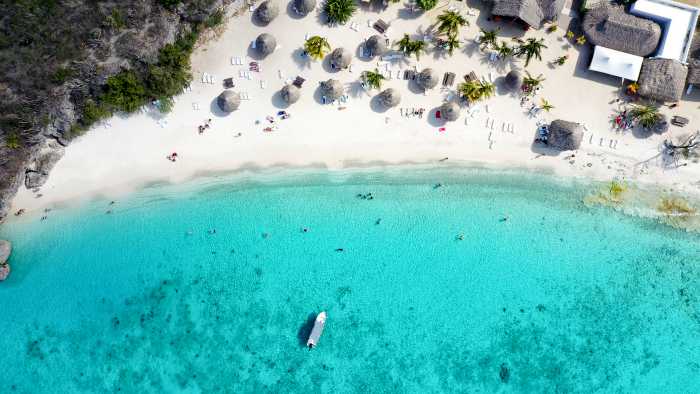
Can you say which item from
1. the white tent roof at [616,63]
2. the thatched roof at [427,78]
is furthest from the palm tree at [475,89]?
the white tent roof at [616,63]

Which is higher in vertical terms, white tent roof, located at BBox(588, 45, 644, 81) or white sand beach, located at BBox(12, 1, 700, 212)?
white tent roof, located at BBox(588, 45, 644, 81)

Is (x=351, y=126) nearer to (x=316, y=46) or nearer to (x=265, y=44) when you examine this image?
(x=316, y=46)

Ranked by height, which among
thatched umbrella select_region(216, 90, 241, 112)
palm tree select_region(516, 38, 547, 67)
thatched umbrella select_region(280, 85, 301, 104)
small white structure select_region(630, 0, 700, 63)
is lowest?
thatched umbrella select_region(216, 90, 241, 112)

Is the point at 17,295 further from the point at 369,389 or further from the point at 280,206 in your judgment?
the point at 369,389

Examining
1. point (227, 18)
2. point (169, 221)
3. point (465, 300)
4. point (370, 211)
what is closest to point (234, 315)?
point (169, 221)

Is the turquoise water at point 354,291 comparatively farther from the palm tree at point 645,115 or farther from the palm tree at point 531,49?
the palm tree at point 531,49

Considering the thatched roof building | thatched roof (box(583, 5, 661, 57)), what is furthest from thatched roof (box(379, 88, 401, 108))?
thatched roof (box(583, 5, 661, 57))

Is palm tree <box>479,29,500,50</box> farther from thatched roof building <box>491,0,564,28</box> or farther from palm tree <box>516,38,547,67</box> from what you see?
palm tree <box>516,38,547,67</box>

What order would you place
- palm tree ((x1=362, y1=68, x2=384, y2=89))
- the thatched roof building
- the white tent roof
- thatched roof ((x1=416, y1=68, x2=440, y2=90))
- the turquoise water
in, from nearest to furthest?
the thatched roof building
the white tent roof
thatched roof ((x1=416, y1=68, x2=440, y2=90))
palm tree ((x1=362, y1=68, x2=384, y2=89))
the turquoise water

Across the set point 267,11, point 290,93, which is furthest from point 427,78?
point 267,11
